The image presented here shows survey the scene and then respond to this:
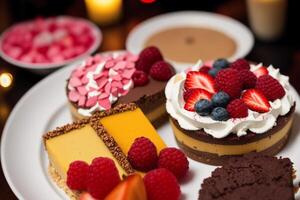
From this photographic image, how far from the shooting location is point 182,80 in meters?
1.93

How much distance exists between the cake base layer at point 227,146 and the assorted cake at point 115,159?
0.11m

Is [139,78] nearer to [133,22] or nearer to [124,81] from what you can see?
[124,81]

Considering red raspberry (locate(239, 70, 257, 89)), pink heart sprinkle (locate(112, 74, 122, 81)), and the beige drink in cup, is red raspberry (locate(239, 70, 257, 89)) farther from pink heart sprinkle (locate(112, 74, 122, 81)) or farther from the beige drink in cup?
the beige drink in cup

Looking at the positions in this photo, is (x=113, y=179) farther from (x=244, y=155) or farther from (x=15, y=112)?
(x=15, y=112)

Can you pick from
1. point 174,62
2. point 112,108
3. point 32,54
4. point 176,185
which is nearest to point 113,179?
point 176,185

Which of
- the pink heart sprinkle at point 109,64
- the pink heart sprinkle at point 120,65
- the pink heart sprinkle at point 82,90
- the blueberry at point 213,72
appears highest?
the blueberry at point 213,72

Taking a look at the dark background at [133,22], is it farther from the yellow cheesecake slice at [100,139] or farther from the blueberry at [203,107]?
the blueberry at [203,107]

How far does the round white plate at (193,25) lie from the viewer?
2408mm

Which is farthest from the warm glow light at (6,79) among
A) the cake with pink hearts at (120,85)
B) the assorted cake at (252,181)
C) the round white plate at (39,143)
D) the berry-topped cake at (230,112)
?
the assorted cake at (252,181)

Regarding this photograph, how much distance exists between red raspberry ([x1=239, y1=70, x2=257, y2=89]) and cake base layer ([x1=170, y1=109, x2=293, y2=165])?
0.53 feet

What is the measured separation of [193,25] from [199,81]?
768mm

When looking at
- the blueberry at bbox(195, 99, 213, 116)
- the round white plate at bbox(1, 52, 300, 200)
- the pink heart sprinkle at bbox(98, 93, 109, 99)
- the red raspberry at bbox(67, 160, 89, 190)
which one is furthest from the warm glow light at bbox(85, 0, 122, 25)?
the red raspberry at bbox(67, 160, 89, 190)

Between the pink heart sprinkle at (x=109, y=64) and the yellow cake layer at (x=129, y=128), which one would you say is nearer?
the yellow cake layer at (x=129, y=128)

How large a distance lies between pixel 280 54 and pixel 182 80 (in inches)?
26.7
